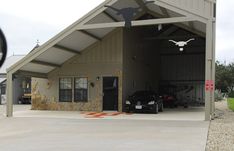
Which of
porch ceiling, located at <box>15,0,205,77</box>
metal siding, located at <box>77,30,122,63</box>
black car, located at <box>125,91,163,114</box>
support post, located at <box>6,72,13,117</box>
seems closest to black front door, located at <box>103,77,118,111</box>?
black car, located at <box>125,91,163,114</box>

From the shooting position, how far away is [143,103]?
19188mm

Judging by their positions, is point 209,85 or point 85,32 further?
point 85,32

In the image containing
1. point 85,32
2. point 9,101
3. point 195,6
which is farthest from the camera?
point 85,32

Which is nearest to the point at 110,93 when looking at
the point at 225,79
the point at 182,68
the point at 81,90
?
the point at 81,90

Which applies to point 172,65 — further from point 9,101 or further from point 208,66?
point 9,101

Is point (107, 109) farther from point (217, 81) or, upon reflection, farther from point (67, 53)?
point (217, 81)

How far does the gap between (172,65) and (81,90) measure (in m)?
14.9

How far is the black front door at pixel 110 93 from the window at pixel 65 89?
2.33m

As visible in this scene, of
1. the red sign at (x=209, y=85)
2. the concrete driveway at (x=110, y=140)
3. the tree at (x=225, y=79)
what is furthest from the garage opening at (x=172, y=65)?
the tree at (x=225, y=79)

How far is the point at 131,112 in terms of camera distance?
19688 millimetres

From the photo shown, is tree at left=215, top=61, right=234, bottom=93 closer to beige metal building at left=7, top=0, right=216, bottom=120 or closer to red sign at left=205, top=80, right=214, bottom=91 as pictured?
beige metal building at left=7, top=0, right=216, bottom=120

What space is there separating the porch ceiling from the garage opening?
441 cm

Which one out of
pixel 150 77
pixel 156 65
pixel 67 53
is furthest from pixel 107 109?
pixel 156 65

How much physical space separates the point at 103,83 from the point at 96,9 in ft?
17.7
